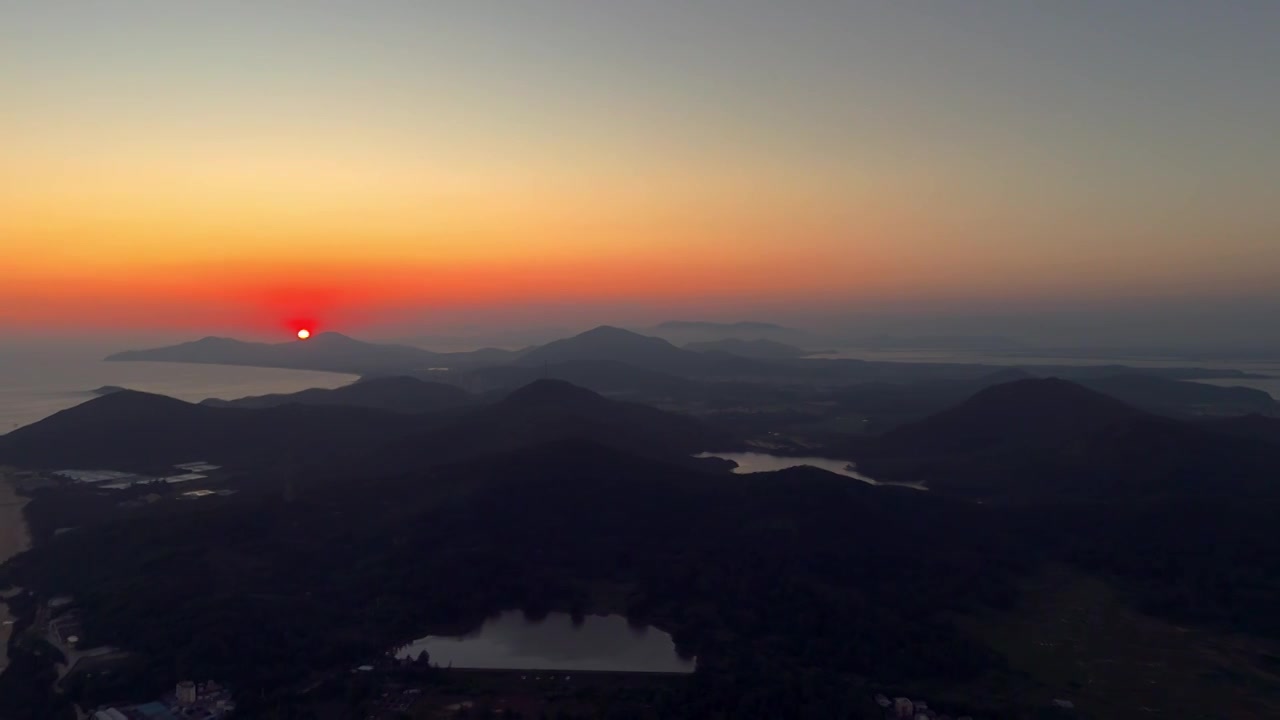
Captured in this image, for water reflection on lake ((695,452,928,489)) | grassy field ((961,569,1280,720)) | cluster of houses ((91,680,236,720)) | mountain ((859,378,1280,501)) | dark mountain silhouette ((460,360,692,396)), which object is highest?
dark mountain silhouette ((460,360,692,396))

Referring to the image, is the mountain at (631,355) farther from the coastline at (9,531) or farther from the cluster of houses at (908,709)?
the cluster of houses at (908,709)

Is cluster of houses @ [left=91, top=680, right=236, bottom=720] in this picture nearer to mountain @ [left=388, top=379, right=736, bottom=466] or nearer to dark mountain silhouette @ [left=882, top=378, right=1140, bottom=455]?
mountain @ [left=388, top=379, right=736, bottom=466]

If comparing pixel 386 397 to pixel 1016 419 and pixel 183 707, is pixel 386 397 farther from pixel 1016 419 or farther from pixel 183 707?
pixel 183 707

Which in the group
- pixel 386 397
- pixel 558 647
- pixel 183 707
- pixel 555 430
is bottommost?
pixel 558 647

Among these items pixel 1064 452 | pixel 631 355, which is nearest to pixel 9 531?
pixel 1064 452

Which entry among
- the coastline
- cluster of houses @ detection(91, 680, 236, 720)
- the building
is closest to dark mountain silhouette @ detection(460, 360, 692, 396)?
the coastline

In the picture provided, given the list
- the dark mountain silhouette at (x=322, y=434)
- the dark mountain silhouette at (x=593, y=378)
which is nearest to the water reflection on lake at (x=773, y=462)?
the dark mountain silhouette at (x=322, y=434)

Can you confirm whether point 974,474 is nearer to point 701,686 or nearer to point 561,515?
point 561,515
